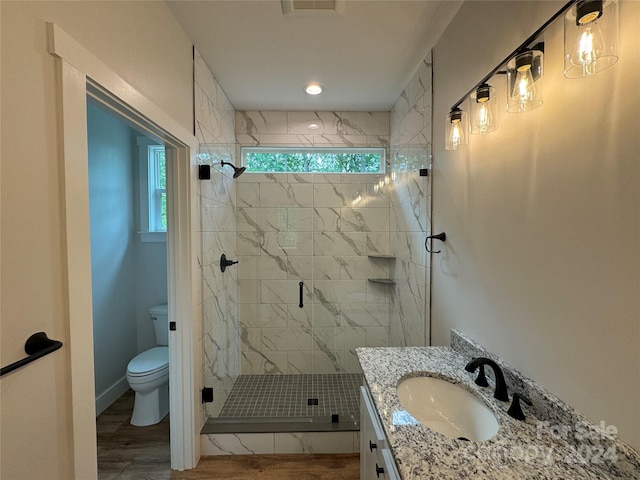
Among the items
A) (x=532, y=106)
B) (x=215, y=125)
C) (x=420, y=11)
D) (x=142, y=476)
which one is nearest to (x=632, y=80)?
(x=532, y=106)

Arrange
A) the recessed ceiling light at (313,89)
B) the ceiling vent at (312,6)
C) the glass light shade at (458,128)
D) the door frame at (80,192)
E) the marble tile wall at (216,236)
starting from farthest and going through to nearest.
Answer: the recessed ceiling light at (313,89) < the marble tile wall at (216,236) < the ceiling vent at (312,6) < the glass light shade at (458,128) < the door frame at (80,192)

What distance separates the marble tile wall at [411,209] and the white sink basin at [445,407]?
0.71 metres

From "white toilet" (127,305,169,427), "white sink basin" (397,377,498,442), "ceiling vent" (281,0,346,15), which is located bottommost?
"white toilet" (127,305,169,427)

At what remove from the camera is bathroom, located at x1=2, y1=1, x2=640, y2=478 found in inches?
26.7

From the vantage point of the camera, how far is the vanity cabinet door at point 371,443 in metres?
1.02

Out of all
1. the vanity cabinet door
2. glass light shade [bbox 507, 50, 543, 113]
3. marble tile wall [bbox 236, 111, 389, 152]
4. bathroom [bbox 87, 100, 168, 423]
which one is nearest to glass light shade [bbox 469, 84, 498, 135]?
glass light shade [bbox 507, 50, 543, 113]

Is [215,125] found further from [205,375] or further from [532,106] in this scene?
[532,106]

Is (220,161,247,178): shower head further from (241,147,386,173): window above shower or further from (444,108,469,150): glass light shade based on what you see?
(444,108,469,150): glass light shade

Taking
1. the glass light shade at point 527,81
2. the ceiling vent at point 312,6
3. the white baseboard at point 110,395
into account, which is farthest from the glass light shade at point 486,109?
the white baseboard at point 110,395

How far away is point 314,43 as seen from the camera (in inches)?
67.7

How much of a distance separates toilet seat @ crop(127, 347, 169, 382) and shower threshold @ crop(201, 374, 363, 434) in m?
0.54

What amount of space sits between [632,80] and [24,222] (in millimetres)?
1504

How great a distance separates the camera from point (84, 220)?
92 centimetres

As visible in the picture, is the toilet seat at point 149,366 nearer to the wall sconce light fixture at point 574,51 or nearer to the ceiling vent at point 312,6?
the ceiling vent at point 312,6
